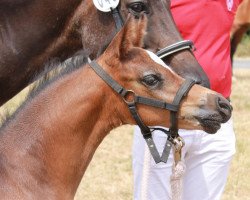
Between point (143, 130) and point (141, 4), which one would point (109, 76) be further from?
point (141, 4)

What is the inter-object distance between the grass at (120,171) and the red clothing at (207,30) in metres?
1.79

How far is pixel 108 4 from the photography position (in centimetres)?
390

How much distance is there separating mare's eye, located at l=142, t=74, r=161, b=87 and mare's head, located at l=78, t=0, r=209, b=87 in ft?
1.01

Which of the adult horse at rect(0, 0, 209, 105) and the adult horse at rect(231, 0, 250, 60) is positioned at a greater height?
the adult horse at rect(0, 0, 209, 105)

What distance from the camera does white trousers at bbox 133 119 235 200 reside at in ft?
13.9

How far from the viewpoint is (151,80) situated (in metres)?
3.28

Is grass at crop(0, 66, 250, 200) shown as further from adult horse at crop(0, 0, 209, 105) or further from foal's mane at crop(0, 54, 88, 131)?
foal's mane at crop(0, 54, 88, 131)

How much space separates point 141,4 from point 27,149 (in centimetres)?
103

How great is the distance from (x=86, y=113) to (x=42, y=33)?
0.91 m

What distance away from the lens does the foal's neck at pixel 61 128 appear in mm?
3355

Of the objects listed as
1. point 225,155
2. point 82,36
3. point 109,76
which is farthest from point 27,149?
point 225,155

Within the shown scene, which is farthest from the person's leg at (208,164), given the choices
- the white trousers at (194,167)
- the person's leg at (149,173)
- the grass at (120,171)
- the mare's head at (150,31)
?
the grass at (120,171)

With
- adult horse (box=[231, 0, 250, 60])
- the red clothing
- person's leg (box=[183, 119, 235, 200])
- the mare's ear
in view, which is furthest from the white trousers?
adult horse (box=[231, 0, 250, 60])

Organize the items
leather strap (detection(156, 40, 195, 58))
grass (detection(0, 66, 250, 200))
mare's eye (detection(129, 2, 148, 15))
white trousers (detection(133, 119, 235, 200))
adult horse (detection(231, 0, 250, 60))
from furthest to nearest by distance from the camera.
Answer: adult horse (detection(231, 0, 250, 60)) < grass (detection(0, 66, 250, 200)) < white trousers (detection(133, 119, 235, 200)) < mare's eye (detection(129, 2, 148, 15)) < leather strap (detection(156, 40, 195, 58))
